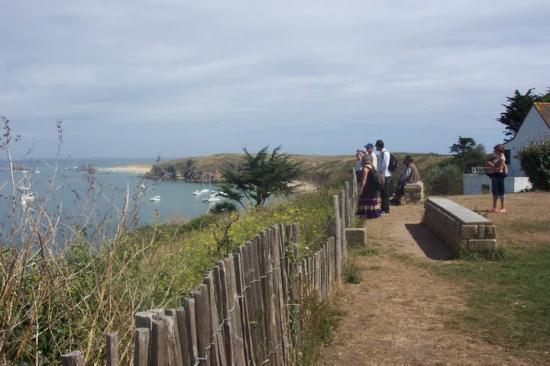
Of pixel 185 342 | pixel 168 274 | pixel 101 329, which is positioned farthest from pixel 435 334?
pixel 185 342

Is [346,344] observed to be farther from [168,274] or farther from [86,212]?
[86,212]

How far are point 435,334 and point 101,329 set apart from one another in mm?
3870

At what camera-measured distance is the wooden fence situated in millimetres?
2447

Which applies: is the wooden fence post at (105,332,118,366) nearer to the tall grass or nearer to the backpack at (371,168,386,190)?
the tall grass

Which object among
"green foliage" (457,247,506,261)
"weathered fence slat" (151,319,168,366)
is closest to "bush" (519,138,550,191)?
"green foliage" (457,247,506,261)

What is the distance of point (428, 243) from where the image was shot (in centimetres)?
1207

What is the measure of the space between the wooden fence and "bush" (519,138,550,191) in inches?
703

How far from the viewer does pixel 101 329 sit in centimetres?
400

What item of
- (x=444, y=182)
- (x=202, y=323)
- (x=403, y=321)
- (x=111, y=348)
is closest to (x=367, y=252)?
(x=403, y=321)

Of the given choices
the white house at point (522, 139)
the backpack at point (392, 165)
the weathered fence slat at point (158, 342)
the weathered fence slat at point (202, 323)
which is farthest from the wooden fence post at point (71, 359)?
the white house at point (522, 139)

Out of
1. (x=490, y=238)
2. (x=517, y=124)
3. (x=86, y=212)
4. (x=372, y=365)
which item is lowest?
(x=372, y=365)

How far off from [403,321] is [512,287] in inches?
85.8

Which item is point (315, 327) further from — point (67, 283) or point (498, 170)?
point (498, 170)

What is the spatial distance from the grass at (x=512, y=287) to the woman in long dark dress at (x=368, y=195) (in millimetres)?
2882
